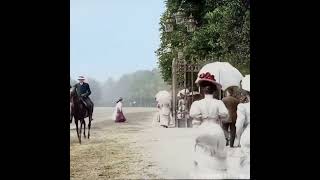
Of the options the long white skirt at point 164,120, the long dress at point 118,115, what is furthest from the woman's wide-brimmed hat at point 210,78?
the long dress at point 118,115

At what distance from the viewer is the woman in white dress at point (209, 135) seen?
339 cm

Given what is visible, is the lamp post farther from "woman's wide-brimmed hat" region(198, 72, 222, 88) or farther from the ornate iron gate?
"woman's wide-brimmed hat" region(198, 72, 222, 88)

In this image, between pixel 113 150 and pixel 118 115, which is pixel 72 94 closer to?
pixel 118 115

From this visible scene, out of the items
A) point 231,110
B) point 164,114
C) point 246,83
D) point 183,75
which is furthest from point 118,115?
point 246,83

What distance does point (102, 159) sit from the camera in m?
3.54

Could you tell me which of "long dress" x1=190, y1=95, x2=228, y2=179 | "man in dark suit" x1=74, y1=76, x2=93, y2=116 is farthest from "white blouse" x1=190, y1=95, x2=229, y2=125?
"man in dark suit" x1=74, y1=76, x2=93, y2=116

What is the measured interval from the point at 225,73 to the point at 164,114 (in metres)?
0.52

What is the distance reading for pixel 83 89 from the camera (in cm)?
364

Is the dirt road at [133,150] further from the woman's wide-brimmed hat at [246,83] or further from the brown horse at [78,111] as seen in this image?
the woman's wide-brimmed hat at [246,83]

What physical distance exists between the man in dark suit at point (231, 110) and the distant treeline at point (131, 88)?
0.43 meters

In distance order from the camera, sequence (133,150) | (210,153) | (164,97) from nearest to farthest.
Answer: (210,153)
(133,150)
(164,97)
